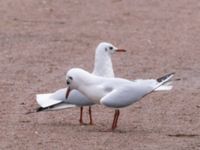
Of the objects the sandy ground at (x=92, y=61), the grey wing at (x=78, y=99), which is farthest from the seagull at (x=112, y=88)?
the sandy ground at (x=92, y=61)

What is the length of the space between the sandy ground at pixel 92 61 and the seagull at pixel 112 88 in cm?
30

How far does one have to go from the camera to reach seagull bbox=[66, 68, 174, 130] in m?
9.53

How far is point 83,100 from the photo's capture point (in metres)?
9.92

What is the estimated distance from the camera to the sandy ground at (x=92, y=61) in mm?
9336

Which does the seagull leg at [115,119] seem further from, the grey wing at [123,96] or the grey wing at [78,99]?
the grey wing at [78,99]

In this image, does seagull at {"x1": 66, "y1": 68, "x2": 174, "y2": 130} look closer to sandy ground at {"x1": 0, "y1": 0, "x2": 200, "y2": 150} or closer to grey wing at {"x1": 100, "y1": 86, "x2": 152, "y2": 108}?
grey wing at {"x1": 100, "y1": 86, "x2": 152, "y2": 108}

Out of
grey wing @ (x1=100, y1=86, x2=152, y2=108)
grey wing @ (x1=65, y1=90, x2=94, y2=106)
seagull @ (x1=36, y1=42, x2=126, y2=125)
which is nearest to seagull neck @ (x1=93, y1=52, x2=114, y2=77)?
seagull @ (x1=36, y1=42, x2=126, y2=125)

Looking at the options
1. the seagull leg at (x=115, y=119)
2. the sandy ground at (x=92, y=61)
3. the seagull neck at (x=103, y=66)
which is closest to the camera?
the sandy ground at (x=92, y=61)

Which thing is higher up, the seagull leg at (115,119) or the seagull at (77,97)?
the seagull at (77,97)

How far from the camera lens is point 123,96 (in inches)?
376

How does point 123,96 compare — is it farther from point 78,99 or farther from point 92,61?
point 92,61

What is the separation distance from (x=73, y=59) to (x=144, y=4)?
21.6ft

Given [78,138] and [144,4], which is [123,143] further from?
[144,4]

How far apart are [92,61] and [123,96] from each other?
14.2 feet
